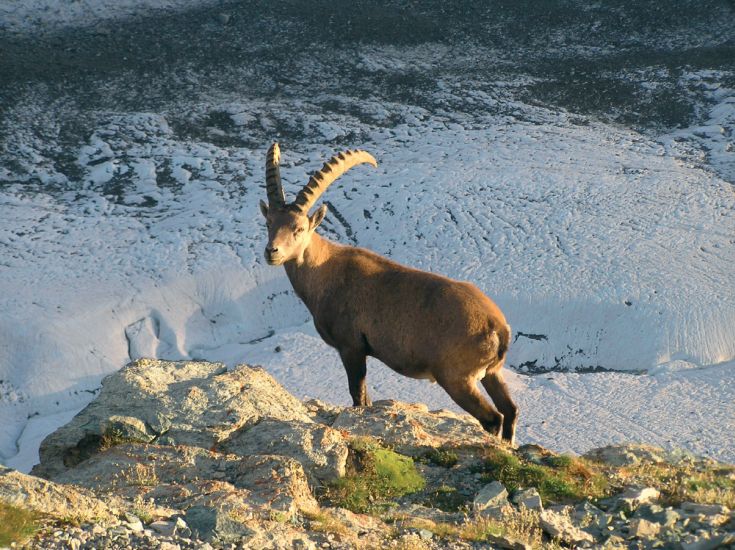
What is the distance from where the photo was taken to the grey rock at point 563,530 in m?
9.83

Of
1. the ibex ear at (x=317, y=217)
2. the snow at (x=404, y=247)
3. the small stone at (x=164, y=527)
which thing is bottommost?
the snow at (x=404, y=247)

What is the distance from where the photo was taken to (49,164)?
41094 millimetres

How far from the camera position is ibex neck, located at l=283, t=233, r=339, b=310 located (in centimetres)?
1622

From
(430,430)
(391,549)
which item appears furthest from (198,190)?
(391,549)

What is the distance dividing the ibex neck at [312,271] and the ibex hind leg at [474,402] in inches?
116

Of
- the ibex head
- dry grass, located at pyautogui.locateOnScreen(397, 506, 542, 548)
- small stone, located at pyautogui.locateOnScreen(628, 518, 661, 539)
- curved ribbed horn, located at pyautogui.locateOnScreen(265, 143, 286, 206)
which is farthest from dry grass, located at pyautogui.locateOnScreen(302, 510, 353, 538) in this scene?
curved ribbed horn, located at pyautogui.locateOnScreen(265, 143, 286, 206)

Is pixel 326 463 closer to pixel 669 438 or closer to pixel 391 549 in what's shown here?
pixel 391 549

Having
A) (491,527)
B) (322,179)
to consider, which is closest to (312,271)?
(322,179)

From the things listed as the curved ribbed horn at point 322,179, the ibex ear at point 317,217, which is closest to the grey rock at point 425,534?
the curved ribbed horn at point 322,179

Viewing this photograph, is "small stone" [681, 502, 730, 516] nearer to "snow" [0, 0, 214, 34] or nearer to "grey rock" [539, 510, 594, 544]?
"grey rock" [539, 510, 594, 544]

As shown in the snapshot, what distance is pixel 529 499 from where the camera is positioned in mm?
10898

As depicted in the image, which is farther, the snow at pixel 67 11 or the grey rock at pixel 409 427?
the snow at pixel 67 11

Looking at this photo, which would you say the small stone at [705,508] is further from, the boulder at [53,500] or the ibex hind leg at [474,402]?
the boulder at [53,500]

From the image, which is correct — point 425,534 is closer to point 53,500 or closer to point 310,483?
point 310,483
